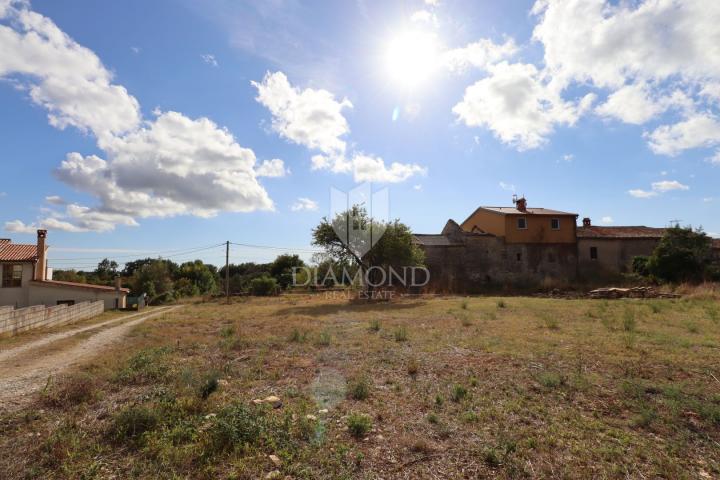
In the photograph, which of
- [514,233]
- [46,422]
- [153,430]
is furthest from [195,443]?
[514,233]

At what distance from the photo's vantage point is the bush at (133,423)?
4.45m

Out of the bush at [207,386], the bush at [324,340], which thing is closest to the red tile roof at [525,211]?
the bush at [324,340]

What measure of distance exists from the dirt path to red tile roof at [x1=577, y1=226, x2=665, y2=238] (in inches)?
1405

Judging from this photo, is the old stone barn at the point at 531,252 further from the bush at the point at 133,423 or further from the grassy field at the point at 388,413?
the bush at the point at 133,423

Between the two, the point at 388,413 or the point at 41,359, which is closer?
the point at 388,413

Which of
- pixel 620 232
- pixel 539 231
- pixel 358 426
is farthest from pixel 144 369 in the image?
pixel 620 232

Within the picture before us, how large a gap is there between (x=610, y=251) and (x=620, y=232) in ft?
9.61

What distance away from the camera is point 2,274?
24.3m

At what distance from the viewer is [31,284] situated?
971 inches

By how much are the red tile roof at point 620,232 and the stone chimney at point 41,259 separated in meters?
43.1

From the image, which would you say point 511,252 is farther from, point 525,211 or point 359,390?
point 359,390

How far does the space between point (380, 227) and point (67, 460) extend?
74.4 ft

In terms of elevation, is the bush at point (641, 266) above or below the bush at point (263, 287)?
above

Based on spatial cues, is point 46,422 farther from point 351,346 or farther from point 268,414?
point 351,346
